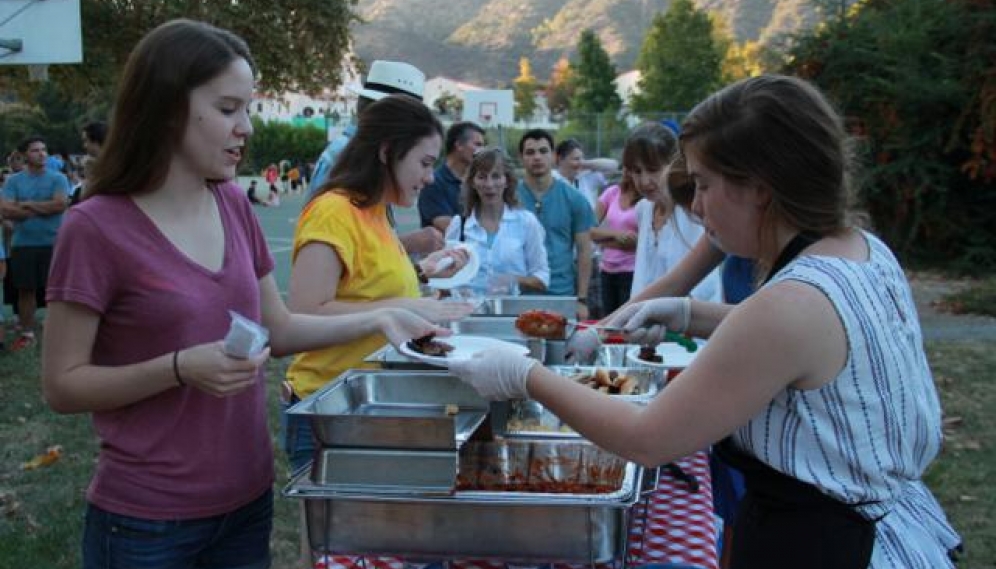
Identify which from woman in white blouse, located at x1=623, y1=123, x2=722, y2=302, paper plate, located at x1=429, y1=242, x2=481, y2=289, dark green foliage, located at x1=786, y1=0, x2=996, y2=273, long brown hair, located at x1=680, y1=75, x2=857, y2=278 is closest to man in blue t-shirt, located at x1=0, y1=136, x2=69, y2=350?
woman in white blouse, located at x1=623, y1=123, x2=722, y2=302

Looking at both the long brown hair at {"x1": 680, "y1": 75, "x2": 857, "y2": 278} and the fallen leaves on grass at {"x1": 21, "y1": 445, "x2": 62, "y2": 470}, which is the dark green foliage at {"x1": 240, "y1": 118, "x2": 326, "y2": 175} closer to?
the fallen leaves on grass at {"x1": 21, "y1": 445, "x2": 62, "y2": 470}

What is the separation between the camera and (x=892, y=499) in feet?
4.63

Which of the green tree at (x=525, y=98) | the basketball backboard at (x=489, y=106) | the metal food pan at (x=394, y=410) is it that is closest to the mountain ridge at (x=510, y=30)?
the green tree at (x=525, y=98)

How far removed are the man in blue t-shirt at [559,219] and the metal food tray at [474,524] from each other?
3.67 m

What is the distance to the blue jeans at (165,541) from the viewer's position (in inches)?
62.6

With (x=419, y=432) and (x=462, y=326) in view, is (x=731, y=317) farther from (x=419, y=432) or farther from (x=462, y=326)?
(x=462, y=326)

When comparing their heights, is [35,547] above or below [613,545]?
below

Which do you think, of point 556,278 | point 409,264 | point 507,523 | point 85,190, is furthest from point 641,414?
point 556,278

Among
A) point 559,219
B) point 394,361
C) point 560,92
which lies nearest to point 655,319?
point 394,361

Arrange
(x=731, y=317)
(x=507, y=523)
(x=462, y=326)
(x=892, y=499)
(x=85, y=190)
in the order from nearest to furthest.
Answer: (x=731, y=317) → (x=892, y=499) → (x=507, y=523) → (x=85, y=190) → (x=462, y=326)

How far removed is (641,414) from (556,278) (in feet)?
13.1

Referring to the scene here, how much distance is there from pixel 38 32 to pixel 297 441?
337cm

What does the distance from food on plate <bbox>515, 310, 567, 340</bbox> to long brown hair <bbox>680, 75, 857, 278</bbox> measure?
3.48 feet

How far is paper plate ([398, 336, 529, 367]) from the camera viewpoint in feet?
6.27
